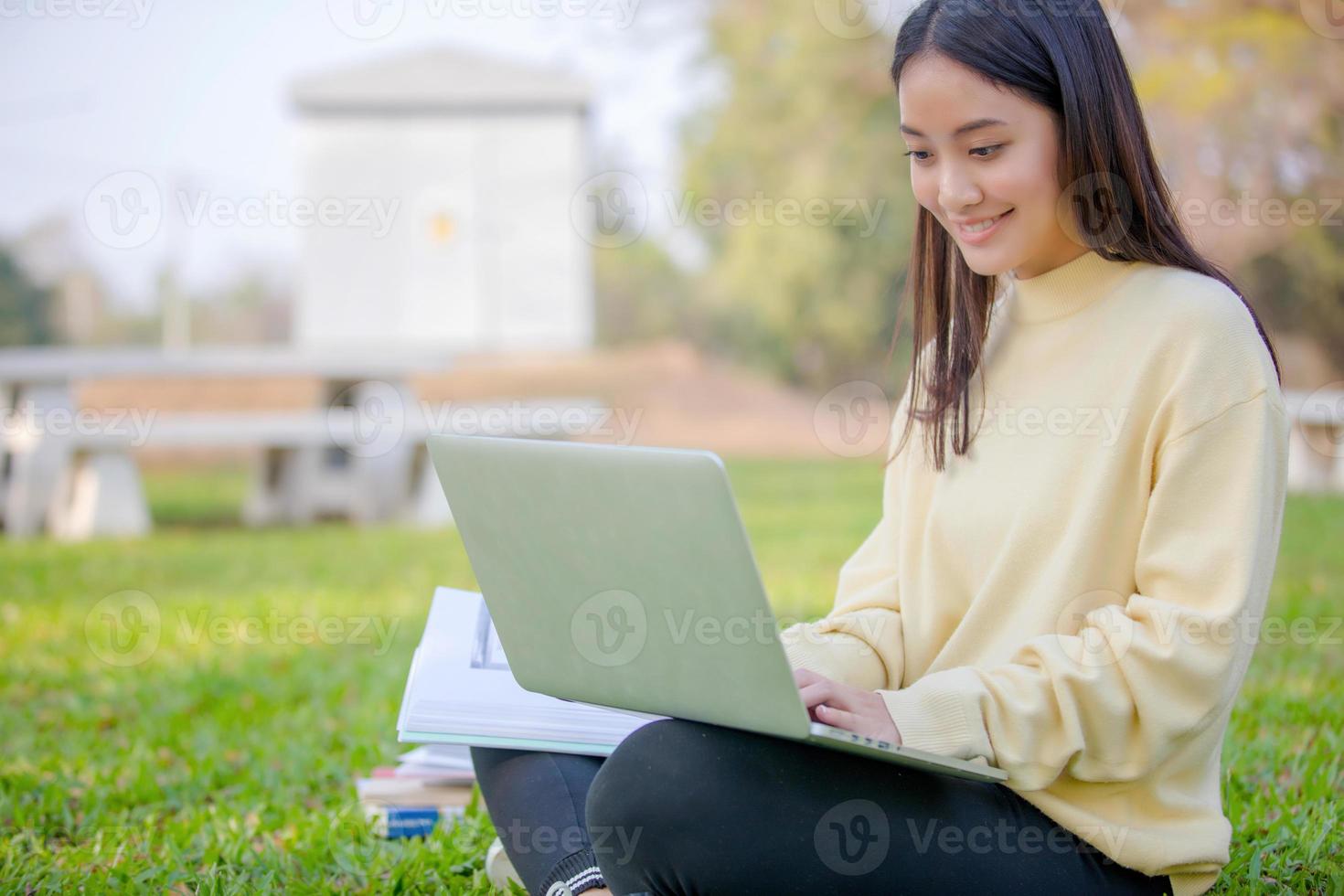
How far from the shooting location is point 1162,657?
44.9 inches

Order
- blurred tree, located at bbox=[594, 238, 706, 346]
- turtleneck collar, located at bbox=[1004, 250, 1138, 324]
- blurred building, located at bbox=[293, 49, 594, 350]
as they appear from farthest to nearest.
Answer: blurred tree, located at bbox=[594, 238, 706, 346]
blurred building, located at bbox=[293, 49, 594, 350]
turtleneck collar, located at bbox=[1004, 250, 1138, 324]

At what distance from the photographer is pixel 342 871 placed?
72.4 inches

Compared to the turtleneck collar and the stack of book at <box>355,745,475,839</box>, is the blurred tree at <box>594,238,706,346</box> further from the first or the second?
the turtleneck collar

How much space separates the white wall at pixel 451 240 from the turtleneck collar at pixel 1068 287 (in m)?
11.5

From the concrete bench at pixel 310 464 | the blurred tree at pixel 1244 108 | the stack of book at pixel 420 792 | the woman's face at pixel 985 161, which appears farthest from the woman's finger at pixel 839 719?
the blurred tree at pixel 1244 108

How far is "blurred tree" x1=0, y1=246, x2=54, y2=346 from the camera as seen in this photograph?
12352 millimetres

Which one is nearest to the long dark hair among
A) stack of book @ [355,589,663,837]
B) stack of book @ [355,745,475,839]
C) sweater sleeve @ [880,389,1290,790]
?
sweater sleeve @ [880,389,1290,790]

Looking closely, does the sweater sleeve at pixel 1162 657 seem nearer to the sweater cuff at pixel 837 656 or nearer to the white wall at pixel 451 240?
the sweater cuff at pixel 837 656

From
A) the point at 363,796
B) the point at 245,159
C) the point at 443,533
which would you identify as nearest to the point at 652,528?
the point at 363,796

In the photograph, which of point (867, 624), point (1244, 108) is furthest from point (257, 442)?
point (1244, 108)

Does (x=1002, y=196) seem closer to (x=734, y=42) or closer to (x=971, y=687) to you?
(x=971, y=687)

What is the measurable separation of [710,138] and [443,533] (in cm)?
944

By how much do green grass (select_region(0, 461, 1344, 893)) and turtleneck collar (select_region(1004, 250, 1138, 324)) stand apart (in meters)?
0.83

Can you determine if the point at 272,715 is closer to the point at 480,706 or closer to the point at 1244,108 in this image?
the point at 480,706
